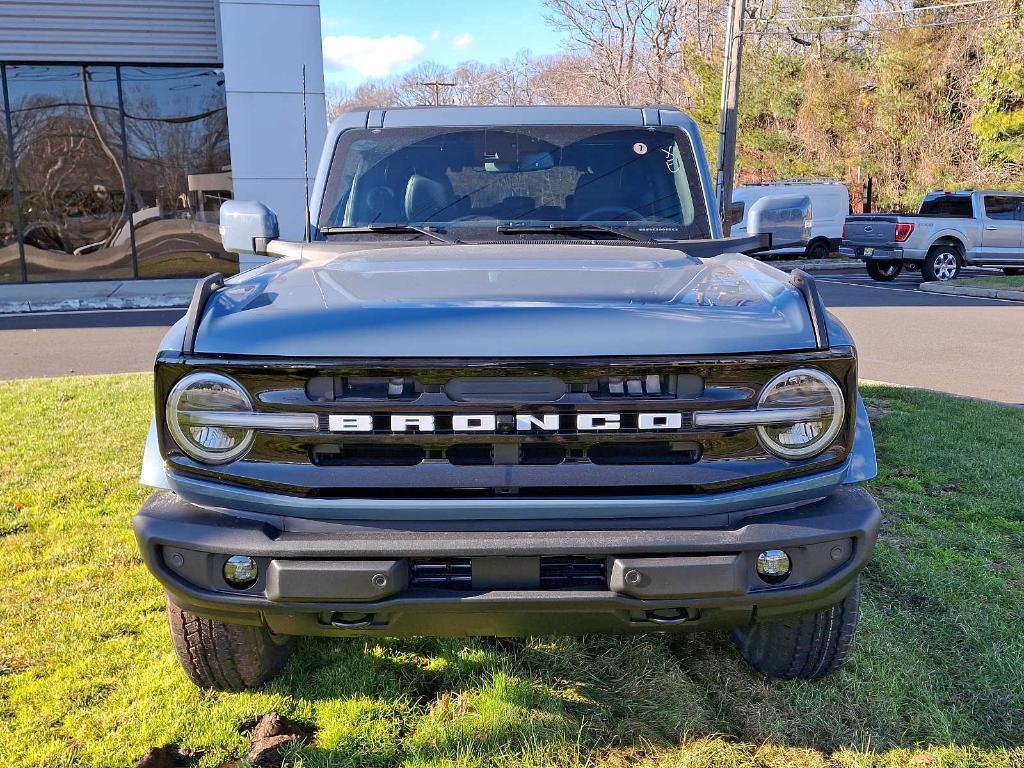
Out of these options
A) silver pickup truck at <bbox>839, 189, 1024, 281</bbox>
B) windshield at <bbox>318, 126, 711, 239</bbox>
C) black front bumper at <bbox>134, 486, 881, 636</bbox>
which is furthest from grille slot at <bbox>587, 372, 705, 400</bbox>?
silver pickup truck at <bbox>839, 189, 1024, 281</bbox>

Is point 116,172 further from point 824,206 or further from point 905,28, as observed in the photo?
Answer: point 905,28

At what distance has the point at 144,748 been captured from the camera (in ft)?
8.27

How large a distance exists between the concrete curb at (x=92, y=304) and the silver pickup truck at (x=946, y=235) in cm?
1370

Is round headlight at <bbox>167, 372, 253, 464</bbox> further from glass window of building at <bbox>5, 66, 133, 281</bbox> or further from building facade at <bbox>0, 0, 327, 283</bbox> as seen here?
glass window of building at <bbox>5, 66, 133, 281</bbox>

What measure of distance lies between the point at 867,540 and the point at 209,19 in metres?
15.5

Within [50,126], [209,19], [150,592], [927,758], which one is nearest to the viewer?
[927,758]

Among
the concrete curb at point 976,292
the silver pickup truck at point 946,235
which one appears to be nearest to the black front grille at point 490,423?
the concrete curb at point 976,292

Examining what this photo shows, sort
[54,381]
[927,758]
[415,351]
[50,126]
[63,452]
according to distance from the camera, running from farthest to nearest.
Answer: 1. [50,126]
2. [54,381]
3. [63,452]
4. [927,758]
5. [415,351]

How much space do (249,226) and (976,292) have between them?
15274 mm

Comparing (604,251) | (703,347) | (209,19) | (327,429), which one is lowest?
(327,429)

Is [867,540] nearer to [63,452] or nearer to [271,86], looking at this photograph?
[63,452]

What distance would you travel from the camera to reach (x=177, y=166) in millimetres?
16281

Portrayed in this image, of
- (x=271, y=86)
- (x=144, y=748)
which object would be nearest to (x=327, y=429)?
(x=144, y=748)

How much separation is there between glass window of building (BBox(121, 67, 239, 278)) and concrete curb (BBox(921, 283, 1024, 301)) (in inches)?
538
